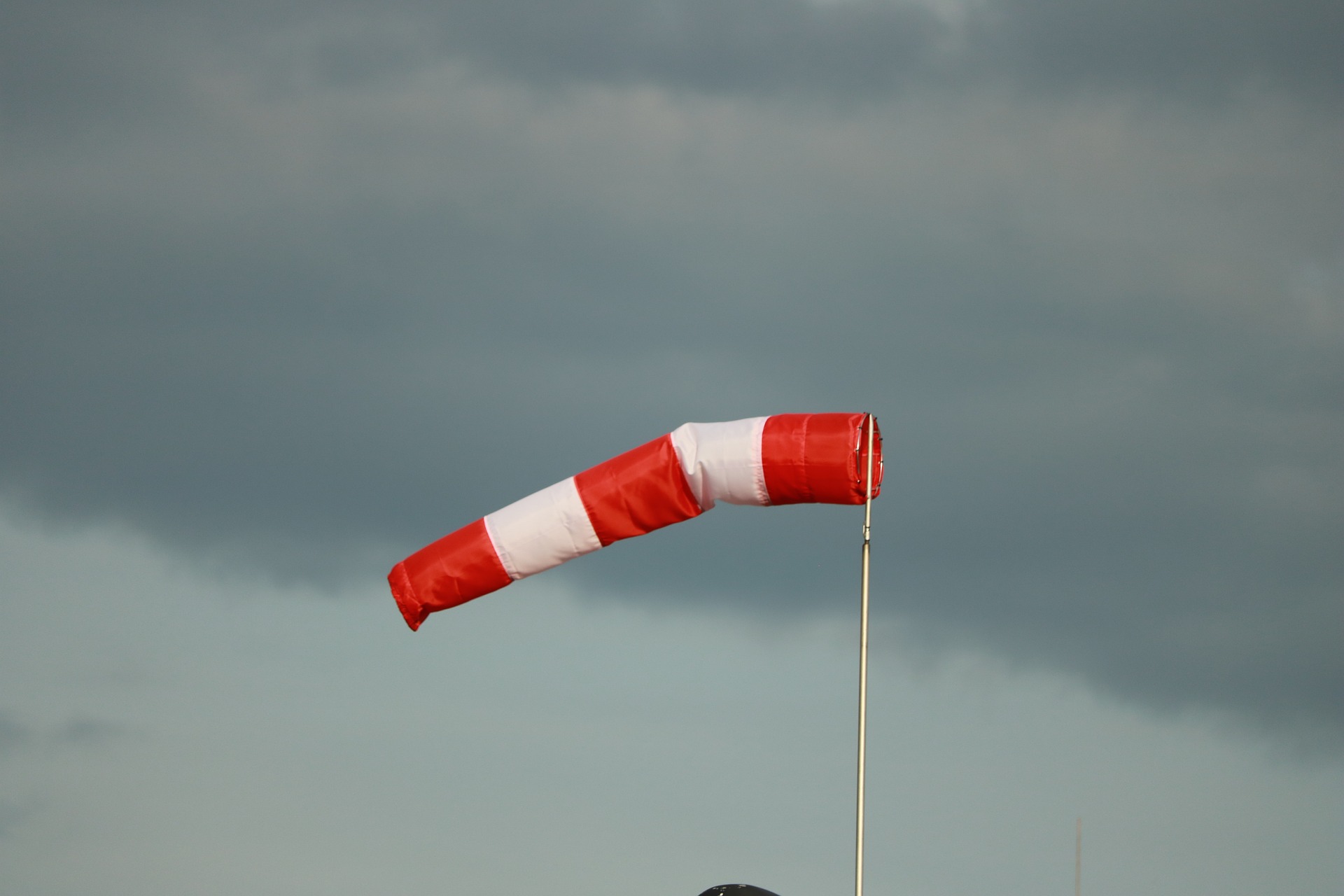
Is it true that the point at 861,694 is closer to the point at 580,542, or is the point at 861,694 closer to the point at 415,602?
the point at 580,542

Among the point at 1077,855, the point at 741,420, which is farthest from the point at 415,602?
the point at 1077,855

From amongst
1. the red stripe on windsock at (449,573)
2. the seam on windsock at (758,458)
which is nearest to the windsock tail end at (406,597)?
the red stripe on windsock at (449,573)

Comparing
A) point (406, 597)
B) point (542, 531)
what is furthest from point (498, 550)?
point (406, 597)

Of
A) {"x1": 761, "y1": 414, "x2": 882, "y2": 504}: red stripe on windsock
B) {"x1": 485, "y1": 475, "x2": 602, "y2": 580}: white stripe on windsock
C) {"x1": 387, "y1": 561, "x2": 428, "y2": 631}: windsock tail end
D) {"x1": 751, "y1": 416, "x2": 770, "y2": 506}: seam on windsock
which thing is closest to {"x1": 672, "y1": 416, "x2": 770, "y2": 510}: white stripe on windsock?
{"x1": 751, "y1": 416, "x2": 770, "y2": 506}: seam on windsock

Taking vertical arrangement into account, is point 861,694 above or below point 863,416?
below

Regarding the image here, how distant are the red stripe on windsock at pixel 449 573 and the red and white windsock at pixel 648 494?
0.05 feet

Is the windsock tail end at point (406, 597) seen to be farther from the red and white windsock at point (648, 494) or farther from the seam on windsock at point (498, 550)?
the seam on windsock at point (498, 550)

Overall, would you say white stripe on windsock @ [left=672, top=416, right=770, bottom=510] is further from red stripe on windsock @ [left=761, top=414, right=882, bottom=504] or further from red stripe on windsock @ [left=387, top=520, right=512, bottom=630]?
red stripe on windsock @ [left=387, top=520, right=512, bottom=630]

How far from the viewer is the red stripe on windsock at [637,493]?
72.0ft

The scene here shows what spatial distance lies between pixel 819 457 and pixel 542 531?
14.2 ft

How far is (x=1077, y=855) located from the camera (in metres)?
13.3

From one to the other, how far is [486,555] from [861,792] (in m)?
6.60

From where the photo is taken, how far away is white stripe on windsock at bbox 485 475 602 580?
2252 centimetres

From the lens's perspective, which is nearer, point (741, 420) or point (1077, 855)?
point (1077, 855)
